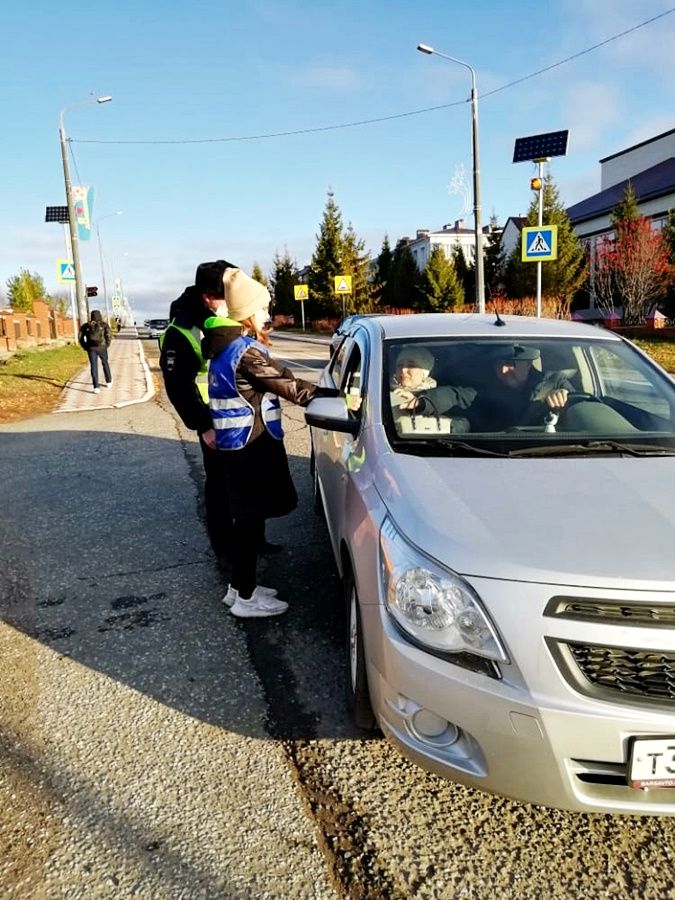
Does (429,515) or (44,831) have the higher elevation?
(429,515)

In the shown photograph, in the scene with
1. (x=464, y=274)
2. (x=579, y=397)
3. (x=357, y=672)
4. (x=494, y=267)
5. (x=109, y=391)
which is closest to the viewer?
(x=357, y=672)

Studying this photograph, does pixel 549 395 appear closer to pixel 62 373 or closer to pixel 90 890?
pixel 90 890

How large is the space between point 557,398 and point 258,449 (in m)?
1.51

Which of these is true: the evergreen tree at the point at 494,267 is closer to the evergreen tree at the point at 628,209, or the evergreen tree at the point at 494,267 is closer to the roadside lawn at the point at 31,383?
the evergreen tree at the point at 628,209

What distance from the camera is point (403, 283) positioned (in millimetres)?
50844

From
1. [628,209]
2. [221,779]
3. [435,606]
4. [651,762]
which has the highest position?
[628,209]

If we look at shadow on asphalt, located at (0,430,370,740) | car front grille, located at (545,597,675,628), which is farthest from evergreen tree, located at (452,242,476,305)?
car front grille, located at (545,597,675,628)

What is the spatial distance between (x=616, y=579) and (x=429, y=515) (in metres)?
0.60

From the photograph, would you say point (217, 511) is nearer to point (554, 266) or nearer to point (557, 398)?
point (557, 398)

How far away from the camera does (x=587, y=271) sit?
145 feet

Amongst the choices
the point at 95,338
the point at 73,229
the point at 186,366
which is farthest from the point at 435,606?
the point at 73,229

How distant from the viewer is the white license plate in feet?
6.22

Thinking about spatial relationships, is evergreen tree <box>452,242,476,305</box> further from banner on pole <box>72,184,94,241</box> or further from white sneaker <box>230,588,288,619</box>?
white sneaker <box>230,588,288,619</box>

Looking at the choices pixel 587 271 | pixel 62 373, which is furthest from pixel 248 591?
pixel 587 271
